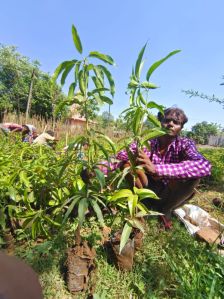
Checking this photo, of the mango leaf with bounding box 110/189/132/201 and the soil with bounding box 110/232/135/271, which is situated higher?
the mango leaf with bounding box 110/189/132/201

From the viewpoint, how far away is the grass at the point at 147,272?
1.34 metres

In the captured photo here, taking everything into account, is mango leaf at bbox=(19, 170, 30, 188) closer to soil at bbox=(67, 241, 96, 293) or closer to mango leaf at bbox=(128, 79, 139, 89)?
soil at bbox=(67, 241, 96, 293)

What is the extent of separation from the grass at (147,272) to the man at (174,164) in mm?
412

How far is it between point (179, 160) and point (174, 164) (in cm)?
30

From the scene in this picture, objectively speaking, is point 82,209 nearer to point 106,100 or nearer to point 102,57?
point 106,100

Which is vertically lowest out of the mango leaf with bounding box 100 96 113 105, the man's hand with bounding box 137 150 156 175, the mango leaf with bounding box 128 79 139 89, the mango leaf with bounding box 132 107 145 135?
the man's hand with bounding box 137 150 156 175

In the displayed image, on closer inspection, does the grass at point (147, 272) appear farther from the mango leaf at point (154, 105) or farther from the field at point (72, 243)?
the mango leaf at point (154, 105)

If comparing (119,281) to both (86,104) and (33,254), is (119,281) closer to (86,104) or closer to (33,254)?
(33,254)

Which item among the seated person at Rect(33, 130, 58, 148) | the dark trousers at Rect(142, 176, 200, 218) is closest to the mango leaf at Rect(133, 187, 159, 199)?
the dark trousers at Rect(142, 176, 200, 218)

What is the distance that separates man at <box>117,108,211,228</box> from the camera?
186cm

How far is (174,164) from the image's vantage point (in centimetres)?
185

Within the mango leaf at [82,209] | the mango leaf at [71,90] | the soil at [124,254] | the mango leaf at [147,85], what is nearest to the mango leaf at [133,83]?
the mango leaf at [147,85]

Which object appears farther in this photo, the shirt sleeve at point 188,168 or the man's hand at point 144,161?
the shirt sleeve at point 188,168

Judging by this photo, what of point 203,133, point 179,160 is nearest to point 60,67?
point 179,160
